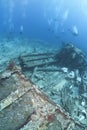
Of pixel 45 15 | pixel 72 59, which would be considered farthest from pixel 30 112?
pixel 45 15

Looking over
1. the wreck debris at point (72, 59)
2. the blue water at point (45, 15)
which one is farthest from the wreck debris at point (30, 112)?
the blue water at point (45, 15)

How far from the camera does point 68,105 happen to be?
7.76 metres

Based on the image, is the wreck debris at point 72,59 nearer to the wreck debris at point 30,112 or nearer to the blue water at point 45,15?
the wreck debris at point 30,112

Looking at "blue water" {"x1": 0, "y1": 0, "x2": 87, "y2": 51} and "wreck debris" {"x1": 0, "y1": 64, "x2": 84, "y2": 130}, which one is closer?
"wreck debris" {"x1": 0, "y1": 64, "x2": 84, "y2": 130}

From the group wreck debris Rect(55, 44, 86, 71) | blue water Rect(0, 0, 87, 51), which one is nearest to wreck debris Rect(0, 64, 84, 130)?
wreck debris Rect(55, 44, 86, 71)

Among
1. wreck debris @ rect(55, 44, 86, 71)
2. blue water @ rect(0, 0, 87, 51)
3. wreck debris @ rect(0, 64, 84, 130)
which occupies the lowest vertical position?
wreck debris @ rect(0, 64, 84, 130)

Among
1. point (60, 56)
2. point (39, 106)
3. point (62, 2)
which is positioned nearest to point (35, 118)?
point (39, 106)

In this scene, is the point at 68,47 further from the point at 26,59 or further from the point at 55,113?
the point at 55,113

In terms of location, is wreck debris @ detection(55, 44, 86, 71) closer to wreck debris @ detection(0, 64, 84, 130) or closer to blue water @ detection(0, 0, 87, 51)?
wreck debris @ detection(0, 64, 84, 130)

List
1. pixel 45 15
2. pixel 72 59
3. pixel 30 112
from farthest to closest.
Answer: pixel 45 15 → pixel 72 59 → pixel 30 112

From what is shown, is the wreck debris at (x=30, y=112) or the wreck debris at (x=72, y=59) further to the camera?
the wreck debris at (x=72, y=59)

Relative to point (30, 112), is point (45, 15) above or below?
above

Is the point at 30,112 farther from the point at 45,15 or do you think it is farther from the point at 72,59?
the point at 45,15

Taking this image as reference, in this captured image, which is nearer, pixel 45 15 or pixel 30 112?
pixel 30 112
